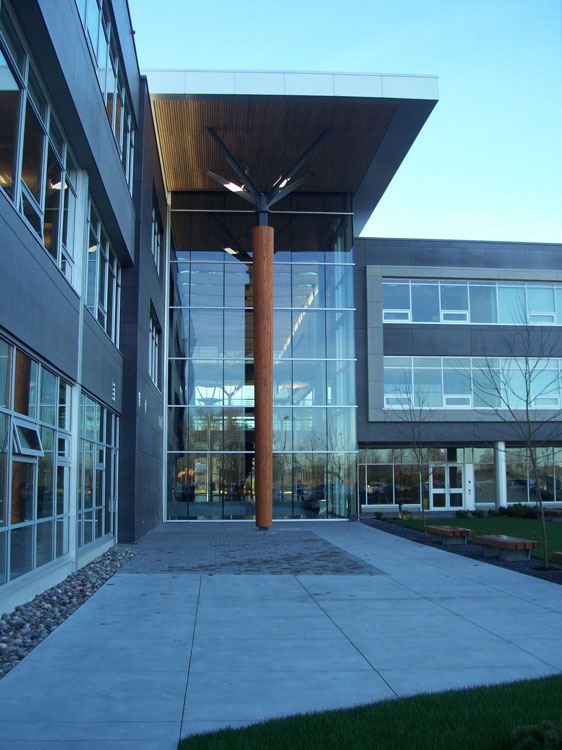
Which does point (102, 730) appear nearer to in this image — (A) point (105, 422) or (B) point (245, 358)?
(A) point (105, 422)

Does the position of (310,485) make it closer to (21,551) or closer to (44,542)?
(44,542)

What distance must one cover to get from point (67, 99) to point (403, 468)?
25.7 m

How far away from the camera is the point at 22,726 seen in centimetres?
525

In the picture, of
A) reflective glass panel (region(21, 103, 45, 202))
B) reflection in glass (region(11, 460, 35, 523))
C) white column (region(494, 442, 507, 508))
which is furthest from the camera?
white column (region(494, 442, 507, 508))

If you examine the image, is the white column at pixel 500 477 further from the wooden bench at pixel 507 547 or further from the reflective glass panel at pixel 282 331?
the wooden bench at pixel 507 547

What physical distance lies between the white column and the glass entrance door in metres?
1.75

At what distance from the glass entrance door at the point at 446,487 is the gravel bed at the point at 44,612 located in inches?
888

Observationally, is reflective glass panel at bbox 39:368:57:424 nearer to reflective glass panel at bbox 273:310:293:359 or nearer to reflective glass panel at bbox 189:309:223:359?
reflective glass panel at bbox 189:309:223:359

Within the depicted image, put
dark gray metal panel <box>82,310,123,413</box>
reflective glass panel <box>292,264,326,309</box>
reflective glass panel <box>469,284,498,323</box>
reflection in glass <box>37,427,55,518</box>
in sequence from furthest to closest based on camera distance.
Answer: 1. reflective glass panel <box>469,284,498,323</box>
2. reflective glass panel <box>292,264,326,309</box>
3. dark gray metal panel <box>82,310,123,413</box>
4. reflection in glass <box>37,427,55,518</box>

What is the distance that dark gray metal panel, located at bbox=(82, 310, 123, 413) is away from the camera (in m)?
13.9

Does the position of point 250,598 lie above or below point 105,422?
below

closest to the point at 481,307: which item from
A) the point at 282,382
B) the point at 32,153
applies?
the point at 282,382

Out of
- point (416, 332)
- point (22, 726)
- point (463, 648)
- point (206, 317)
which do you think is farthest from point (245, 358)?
point (22, 726)

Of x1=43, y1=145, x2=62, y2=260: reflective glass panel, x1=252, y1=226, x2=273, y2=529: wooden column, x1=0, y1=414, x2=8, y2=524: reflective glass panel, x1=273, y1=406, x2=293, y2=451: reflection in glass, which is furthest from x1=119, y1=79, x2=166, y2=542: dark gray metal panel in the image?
x1=0, y1=414, x2=8, y2=524: reflective glass panel
